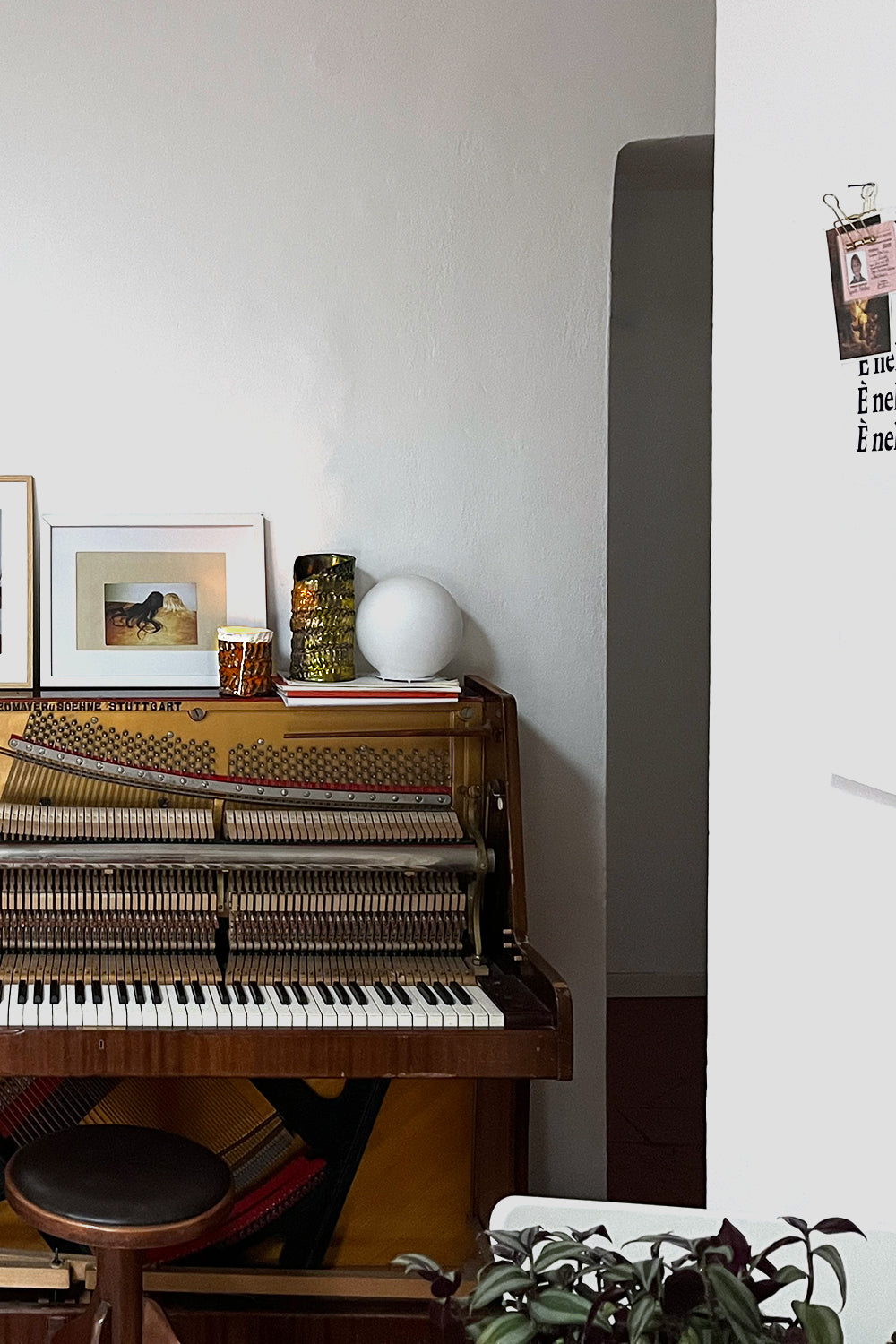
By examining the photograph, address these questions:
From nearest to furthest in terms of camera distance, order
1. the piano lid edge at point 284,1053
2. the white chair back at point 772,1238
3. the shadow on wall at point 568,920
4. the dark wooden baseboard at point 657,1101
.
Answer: the white chair back at point 772,1238
the piano lid edge at point 284,1053
the shadow on wall at point 568,920
the dark wooden baseboard at point 657,1101

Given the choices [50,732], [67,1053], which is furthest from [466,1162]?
[50,732]

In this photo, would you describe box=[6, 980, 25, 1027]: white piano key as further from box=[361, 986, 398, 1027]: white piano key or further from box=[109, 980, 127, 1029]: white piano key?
box=[361, 986, 398, 1027]: white piano key

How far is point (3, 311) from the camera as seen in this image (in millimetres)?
2932

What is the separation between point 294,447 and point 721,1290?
8.13ft

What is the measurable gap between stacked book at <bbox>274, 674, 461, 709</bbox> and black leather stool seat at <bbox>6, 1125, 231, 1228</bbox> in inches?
32.8

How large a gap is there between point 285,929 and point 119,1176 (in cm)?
52

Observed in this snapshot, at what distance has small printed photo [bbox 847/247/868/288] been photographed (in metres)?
1.18

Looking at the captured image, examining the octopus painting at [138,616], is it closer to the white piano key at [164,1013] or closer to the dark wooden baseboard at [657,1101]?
the white piano key at [164,1013]

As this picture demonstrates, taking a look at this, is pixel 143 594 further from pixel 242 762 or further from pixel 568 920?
pixel 568 920

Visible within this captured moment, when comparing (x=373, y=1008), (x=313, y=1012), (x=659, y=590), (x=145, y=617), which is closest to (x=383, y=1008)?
(x=373, y=1008)

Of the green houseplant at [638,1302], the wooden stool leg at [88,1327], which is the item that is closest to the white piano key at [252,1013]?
the wooden stool leg at [88,1327]

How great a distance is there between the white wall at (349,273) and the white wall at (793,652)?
1.50 meters

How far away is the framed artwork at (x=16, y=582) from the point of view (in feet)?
9.55

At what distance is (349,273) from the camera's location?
2996 mm
